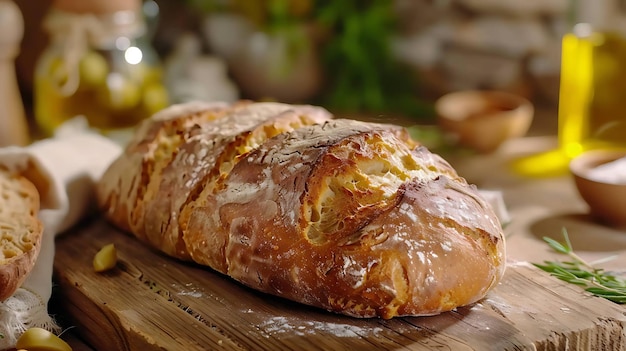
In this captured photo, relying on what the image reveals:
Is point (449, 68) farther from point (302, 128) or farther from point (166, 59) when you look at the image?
point (302, 128)

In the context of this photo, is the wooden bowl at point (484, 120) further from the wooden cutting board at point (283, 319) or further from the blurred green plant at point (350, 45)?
the wooden cutting board at point (283, 319)

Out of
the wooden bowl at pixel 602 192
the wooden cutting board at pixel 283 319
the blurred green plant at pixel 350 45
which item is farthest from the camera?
the blurred green plant at pixel 350 45

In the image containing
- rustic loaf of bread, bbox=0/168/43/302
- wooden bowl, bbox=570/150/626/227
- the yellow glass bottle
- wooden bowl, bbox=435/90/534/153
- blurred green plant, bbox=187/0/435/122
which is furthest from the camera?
blurred green plant, bbox=187/0/435/122

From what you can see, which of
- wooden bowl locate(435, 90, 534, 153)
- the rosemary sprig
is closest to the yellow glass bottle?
wooden bowl locate(435, 90, 534, 153)

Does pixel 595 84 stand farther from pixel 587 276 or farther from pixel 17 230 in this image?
pixel 17 230

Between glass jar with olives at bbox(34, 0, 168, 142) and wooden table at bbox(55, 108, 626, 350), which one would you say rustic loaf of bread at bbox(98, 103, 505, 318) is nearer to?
wooden table at bbox(55, 108, 626, 350)

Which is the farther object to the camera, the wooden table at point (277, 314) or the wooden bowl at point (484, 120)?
the wooden bowl at point (484, 120)

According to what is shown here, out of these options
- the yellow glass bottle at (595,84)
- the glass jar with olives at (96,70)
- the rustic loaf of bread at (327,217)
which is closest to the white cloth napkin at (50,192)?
the rustic loaf of bread at (327,217)

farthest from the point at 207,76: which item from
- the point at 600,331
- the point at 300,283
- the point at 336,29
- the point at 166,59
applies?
the point at 600,331
